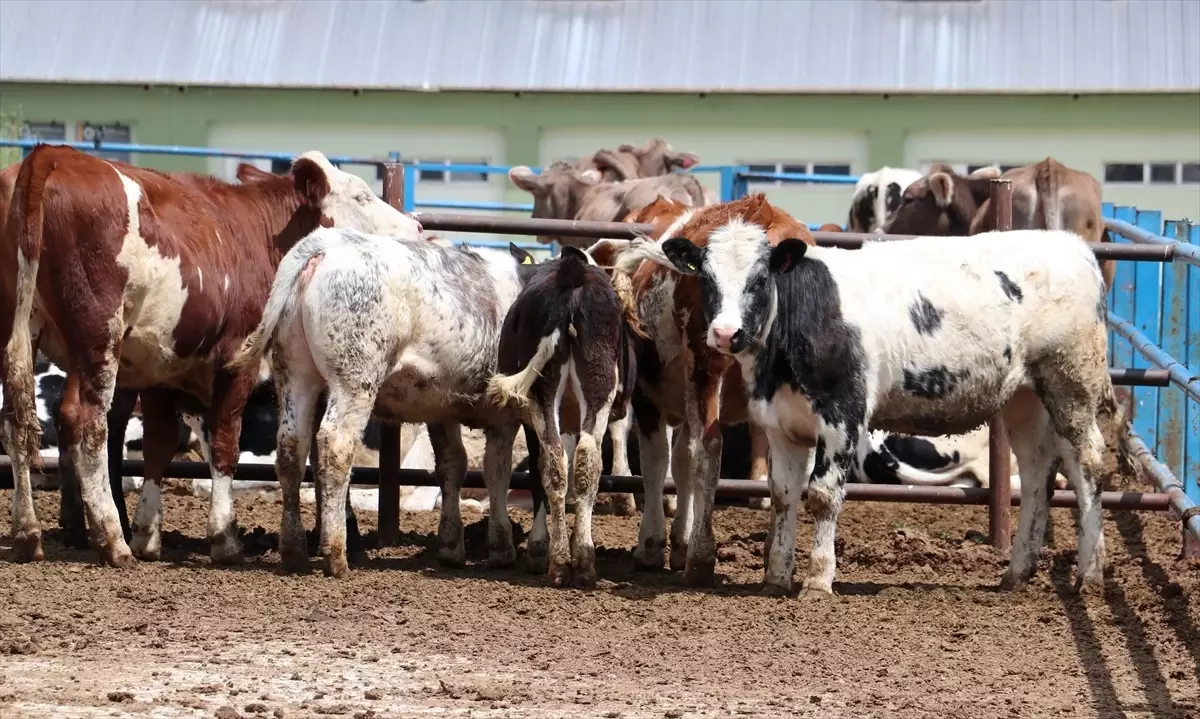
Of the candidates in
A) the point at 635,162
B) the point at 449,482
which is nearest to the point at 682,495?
the point at 449,482

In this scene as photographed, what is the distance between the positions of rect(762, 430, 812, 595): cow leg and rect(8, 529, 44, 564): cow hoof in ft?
10.9

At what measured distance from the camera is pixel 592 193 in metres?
15.2

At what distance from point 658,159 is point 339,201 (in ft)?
27.7

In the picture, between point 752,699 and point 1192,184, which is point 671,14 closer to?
point 1192,184

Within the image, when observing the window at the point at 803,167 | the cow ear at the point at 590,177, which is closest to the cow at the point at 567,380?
the cow ear at the point at 590,177

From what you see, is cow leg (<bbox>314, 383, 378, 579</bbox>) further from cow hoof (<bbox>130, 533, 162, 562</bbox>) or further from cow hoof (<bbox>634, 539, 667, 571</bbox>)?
cow hoof (<bbox>634, 539, 667, 571</bbox>)

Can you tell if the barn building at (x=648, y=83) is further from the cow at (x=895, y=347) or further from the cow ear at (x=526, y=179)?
the cow at (x=895, y=347)

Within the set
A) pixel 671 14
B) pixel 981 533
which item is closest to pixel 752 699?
pixel 981 533

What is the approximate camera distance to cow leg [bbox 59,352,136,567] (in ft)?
26.1

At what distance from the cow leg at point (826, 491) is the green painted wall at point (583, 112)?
22.0 m

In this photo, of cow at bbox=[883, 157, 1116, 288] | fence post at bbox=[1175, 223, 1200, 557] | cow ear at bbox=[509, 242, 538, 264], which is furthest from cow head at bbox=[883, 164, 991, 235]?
cow ear at bbox=[509, 242, 538, 264]

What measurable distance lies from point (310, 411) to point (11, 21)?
87.1 feet

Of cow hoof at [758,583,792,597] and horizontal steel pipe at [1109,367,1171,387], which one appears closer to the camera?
cow hoof at [758,583,792,597]

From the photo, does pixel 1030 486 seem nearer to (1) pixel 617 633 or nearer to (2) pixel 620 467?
(1) pixel 617 633
